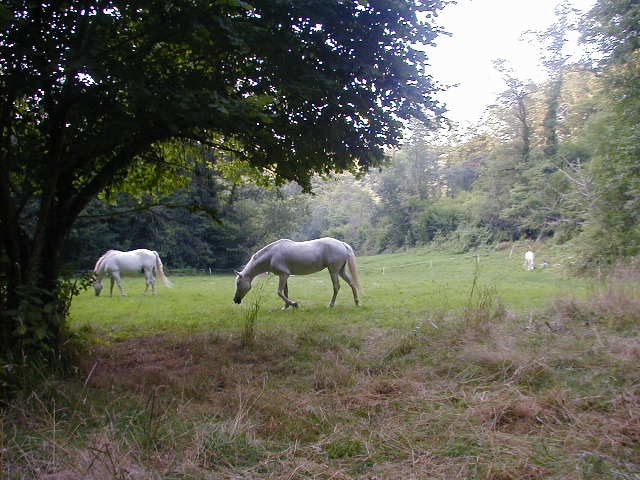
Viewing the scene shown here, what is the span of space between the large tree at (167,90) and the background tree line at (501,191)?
3.64 metres

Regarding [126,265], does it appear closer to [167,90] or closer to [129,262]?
[129,262]

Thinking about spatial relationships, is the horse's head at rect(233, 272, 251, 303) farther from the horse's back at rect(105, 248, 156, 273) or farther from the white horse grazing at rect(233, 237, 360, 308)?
the horse's back at rect(105, 248, 156, 273)

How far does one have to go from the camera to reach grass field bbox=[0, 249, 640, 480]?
302cm

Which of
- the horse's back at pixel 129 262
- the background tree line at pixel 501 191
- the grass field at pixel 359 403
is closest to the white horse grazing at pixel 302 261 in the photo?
the background tree line at pixel 501 191

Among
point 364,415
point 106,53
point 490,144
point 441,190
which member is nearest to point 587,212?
point 364,415

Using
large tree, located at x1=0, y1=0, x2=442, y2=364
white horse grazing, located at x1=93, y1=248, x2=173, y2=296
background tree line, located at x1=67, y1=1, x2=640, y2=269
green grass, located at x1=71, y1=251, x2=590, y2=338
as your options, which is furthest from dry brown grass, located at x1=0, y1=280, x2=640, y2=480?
white horse grazing, located at x1=93, y1=248, x2=173, y2=296

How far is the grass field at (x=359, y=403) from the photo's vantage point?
9.89 feet

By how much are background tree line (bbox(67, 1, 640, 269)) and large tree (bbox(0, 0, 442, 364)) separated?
364 centimetres

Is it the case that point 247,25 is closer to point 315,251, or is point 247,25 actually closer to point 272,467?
point 272,467

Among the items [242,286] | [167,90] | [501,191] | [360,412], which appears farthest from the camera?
[501,191]

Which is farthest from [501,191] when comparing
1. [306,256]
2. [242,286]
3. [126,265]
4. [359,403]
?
[359,403]

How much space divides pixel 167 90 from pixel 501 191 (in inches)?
1397

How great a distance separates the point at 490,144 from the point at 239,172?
37411 mm

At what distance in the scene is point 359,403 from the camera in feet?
14.3
